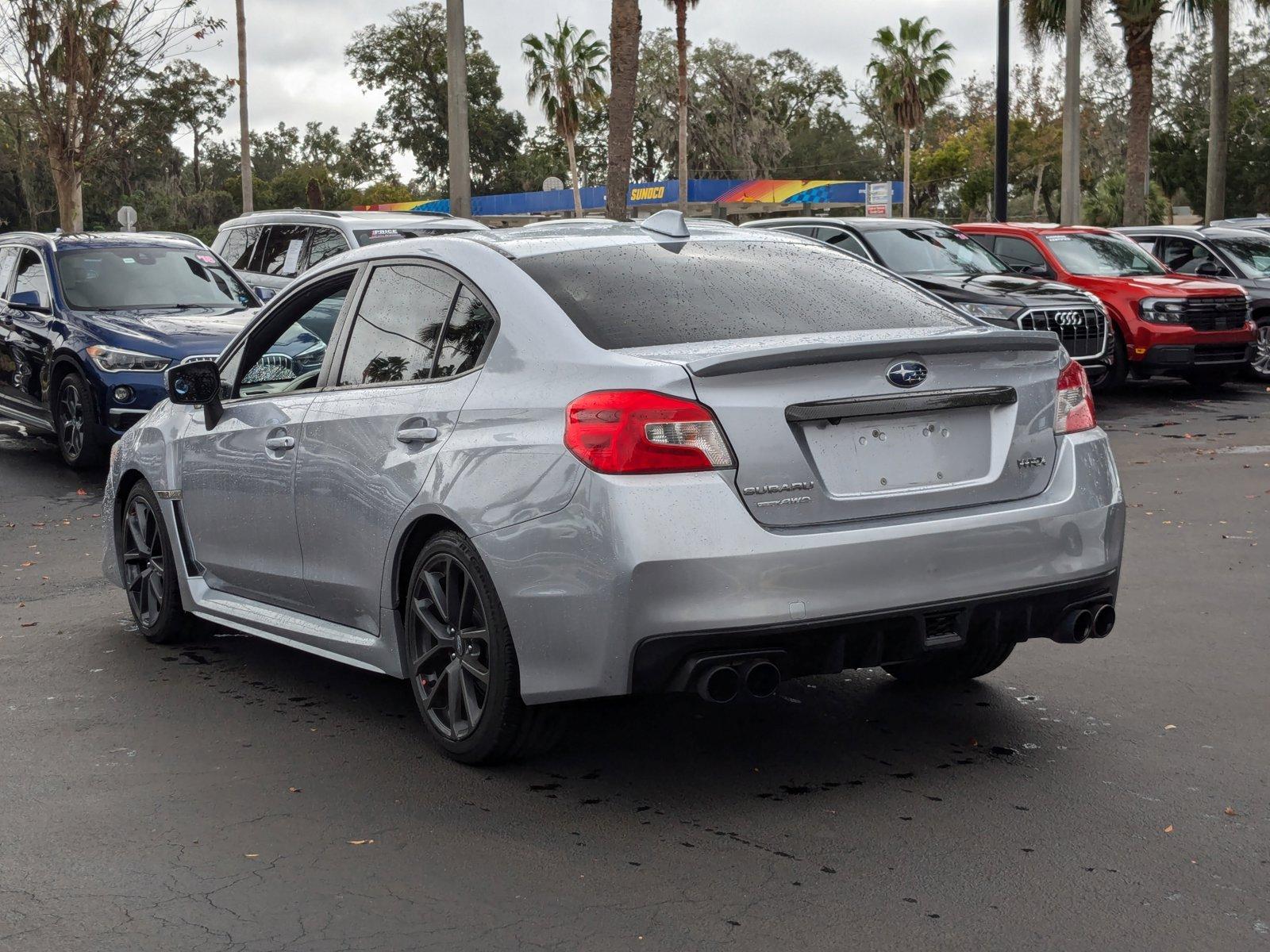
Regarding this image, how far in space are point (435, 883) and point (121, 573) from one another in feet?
12.1

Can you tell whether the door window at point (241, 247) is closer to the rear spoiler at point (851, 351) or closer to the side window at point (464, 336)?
the side window at point (464, 336)

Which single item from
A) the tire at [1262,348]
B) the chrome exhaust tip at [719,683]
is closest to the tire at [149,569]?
the chrome exhaust tip at [719,683]

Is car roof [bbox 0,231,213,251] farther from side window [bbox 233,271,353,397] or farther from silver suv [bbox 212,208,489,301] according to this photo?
side window [bbox 233,271,353,397]

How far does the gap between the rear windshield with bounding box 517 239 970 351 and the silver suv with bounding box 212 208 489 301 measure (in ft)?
30.5

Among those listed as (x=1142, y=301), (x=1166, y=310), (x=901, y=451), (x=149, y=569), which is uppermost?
(x=1142, y=301)

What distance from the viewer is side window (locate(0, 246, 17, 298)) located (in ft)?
46.4

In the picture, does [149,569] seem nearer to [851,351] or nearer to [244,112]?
[851,351]

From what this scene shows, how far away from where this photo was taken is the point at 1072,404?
5090mm

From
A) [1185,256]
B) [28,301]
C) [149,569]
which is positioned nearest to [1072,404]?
[149,569]

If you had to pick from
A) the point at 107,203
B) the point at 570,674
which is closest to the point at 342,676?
the point at 570,674

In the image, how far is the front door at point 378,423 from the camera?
199 inches

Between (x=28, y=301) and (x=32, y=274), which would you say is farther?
(x=32, y=274)

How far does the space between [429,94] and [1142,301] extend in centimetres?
7306

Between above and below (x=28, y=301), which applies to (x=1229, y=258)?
above
